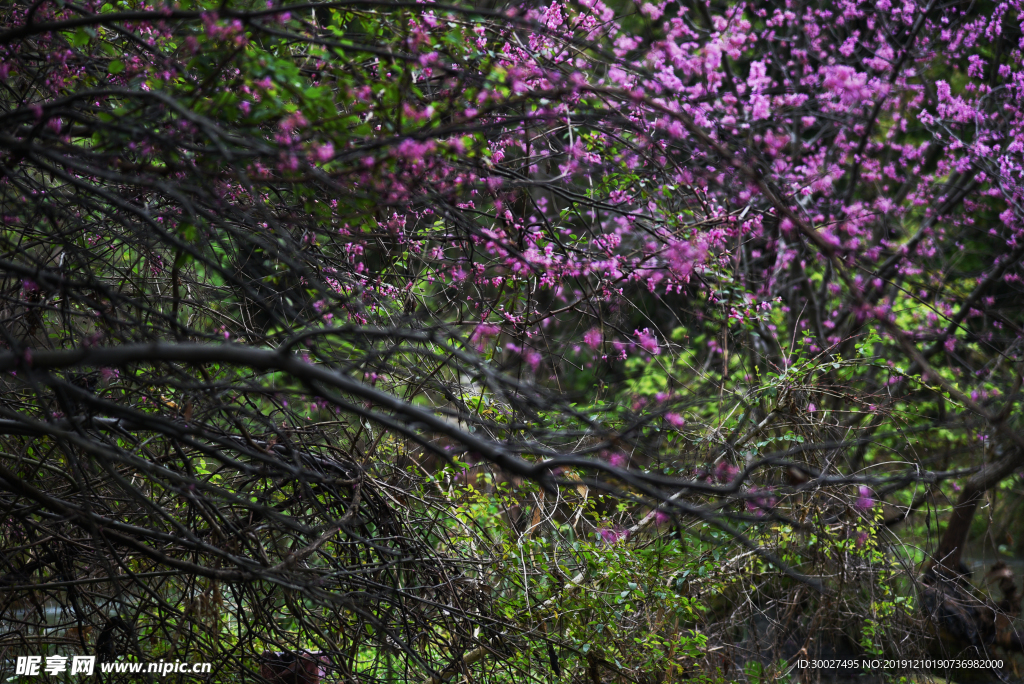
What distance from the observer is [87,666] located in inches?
144

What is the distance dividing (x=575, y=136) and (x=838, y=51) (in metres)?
5.27

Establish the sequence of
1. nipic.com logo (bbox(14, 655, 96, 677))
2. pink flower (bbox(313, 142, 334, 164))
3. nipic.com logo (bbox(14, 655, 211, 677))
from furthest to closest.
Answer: nipic.com logo (bbox(14, 655, 96, 677)) → nipic.com logo (bbox(14, 655, 211, 677)) → pink flower (bbox(313, 142, 334, 164))

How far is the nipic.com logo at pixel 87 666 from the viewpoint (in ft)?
11.7

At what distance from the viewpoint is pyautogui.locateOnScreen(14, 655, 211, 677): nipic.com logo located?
358 cm

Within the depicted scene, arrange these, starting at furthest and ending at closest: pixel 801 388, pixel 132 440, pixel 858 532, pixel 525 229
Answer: pixel 858 532 < pixel 801 388 < pixel 525 229 < pixel 132 440

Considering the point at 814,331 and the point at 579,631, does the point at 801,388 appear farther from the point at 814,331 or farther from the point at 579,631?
the point at 814,331

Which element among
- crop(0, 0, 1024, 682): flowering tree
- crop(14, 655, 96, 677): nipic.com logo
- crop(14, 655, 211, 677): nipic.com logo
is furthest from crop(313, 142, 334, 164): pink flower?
crop(14, 655, 96, 677): nipic.com logo

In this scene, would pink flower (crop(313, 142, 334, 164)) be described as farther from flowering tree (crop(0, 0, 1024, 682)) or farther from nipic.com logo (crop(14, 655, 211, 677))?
nipic.com logo (crop(14, 655, 211, 677))

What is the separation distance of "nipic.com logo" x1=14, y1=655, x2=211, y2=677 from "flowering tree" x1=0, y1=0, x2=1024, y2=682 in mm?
96

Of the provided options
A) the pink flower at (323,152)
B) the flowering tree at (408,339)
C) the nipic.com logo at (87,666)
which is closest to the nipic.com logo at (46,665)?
the nipic.com logo at (87,666)

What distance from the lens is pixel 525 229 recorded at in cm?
380

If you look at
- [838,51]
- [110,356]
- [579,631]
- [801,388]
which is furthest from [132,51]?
[838,51]

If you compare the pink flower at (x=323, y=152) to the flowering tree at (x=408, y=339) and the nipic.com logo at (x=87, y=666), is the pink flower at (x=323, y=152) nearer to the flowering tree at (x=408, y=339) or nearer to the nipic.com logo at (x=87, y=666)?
the flowering tree at (x=408, y=339)

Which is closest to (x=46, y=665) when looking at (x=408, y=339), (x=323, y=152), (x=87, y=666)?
(x=87, y=666)
